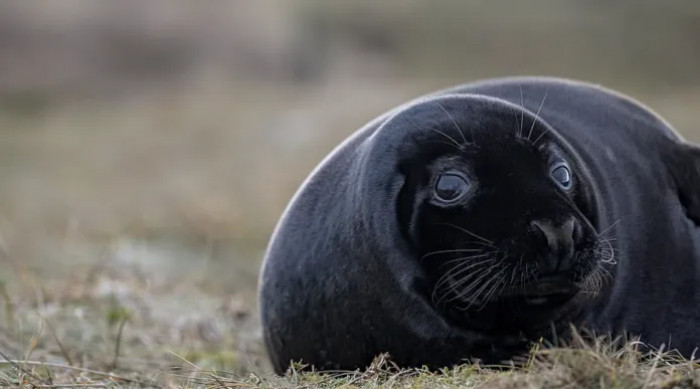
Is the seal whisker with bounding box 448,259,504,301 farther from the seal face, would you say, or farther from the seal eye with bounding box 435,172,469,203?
the seal eye with bounding box 435,172,469,203

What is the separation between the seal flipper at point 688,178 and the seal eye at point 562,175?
3.02 ft

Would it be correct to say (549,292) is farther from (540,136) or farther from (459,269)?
(540,136)

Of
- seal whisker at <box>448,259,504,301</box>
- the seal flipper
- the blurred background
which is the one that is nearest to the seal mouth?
seal whisker at <box>448,259,504,301</box>

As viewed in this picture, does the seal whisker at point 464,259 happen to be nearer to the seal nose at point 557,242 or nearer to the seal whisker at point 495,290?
the seal whisker at point 495,290

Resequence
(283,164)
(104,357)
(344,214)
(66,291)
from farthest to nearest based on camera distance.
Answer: (283,164) < (66,291) < (104,357) < (344,214)

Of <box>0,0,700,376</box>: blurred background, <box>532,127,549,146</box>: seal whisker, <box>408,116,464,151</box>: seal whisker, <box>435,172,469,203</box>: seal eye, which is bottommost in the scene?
Result: <box>0,0,700,376</box>: blurred background

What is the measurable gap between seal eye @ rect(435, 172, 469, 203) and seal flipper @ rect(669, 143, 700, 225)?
4.13 ft

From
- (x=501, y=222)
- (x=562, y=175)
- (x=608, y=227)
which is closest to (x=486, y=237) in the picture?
(x=501, y=222)

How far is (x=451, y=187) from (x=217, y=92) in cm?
1885

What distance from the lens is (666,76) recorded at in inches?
872

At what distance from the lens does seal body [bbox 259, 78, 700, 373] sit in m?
4.05

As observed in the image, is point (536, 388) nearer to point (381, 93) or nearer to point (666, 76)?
point (381, 93)

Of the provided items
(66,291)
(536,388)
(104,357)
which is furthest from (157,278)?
(536,388)

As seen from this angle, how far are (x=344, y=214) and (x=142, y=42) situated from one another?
66.6ft
